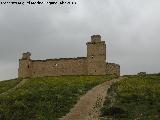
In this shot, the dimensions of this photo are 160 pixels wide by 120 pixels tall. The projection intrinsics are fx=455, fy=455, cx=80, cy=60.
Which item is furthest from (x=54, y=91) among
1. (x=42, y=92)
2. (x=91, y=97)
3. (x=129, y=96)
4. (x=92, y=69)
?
(x=92, y=69)

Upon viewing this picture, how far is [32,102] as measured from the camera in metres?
37.8

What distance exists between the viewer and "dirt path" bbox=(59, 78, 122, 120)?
99.1ft

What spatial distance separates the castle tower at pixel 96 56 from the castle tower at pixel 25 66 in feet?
35.8

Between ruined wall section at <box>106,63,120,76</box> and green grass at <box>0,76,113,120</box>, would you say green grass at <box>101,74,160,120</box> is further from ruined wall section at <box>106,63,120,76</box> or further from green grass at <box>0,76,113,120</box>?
ruined wall section at <box>106,63,120,76</box>

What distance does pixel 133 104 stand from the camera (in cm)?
3556

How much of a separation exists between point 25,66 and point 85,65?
35.7ft

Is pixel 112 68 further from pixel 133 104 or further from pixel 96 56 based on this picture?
pixel 133 104

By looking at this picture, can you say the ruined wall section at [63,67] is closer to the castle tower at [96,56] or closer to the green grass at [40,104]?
the castle tower at [96,56]

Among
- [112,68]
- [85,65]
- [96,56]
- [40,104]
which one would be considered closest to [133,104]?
[40,104]

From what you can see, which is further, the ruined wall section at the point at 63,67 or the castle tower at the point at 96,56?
the ruined wall section at the point at 63,67

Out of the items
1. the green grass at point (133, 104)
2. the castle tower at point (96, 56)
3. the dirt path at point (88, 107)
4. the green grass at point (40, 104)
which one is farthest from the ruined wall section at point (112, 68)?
the dirt path at point (88, 107)

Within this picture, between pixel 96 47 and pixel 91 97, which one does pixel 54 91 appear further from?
pixel 96 47

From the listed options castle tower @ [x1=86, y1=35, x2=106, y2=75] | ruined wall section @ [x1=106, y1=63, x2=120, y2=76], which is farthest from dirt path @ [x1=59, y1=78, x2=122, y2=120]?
ruined wall section @ [x1=106, y1=63, x2=120, y2=76]

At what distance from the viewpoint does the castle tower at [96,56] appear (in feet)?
250
